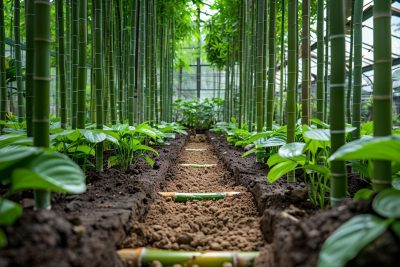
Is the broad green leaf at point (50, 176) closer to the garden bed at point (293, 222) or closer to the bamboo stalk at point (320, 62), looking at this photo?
the garden bed at point (293, 222)

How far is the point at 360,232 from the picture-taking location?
85 centimetres

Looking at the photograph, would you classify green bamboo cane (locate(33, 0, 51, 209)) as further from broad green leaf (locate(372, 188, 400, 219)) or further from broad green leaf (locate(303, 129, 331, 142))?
Answer: broad green leaf (locate(372, 188, 400, 219))

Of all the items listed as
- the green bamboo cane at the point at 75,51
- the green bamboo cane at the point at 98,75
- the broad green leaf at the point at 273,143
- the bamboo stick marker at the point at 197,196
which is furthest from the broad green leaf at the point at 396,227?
the green bamboo cane at the point at 75,51

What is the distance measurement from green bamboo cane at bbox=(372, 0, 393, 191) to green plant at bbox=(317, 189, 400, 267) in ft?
0.74

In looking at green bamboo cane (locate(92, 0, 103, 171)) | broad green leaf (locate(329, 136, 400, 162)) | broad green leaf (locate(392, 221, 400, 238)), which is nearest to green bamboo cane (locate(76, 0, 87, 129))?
green bamboo cane (locate(92, 0, 103, 171))

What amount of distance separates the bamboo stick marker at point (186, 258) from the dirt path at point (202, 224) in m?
0.11

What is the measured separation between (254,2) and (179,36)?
410cm

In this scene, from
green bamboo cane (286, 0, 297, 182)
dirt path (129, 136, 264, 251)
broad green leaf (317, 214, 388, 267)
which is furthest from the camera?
green bamboo cane (286, 0, 297, 182)

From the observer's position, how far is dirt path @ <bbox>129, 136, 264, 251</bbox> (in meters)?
1.46

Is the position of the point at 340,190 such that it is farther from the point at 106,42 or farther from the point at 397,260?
the point at 106,42

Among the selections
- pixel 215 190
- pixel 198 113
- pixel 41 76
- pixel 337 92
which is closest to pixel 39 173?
pixel 41 76

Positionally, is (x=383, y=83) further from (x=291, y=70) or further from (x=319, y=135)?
(x=291, y=70)

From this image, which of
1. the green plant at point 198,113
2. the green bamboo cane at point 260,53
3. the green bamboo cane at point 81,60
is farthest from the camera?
the green plant at point 198,113

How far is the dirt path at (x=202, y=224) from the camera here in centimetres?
146
